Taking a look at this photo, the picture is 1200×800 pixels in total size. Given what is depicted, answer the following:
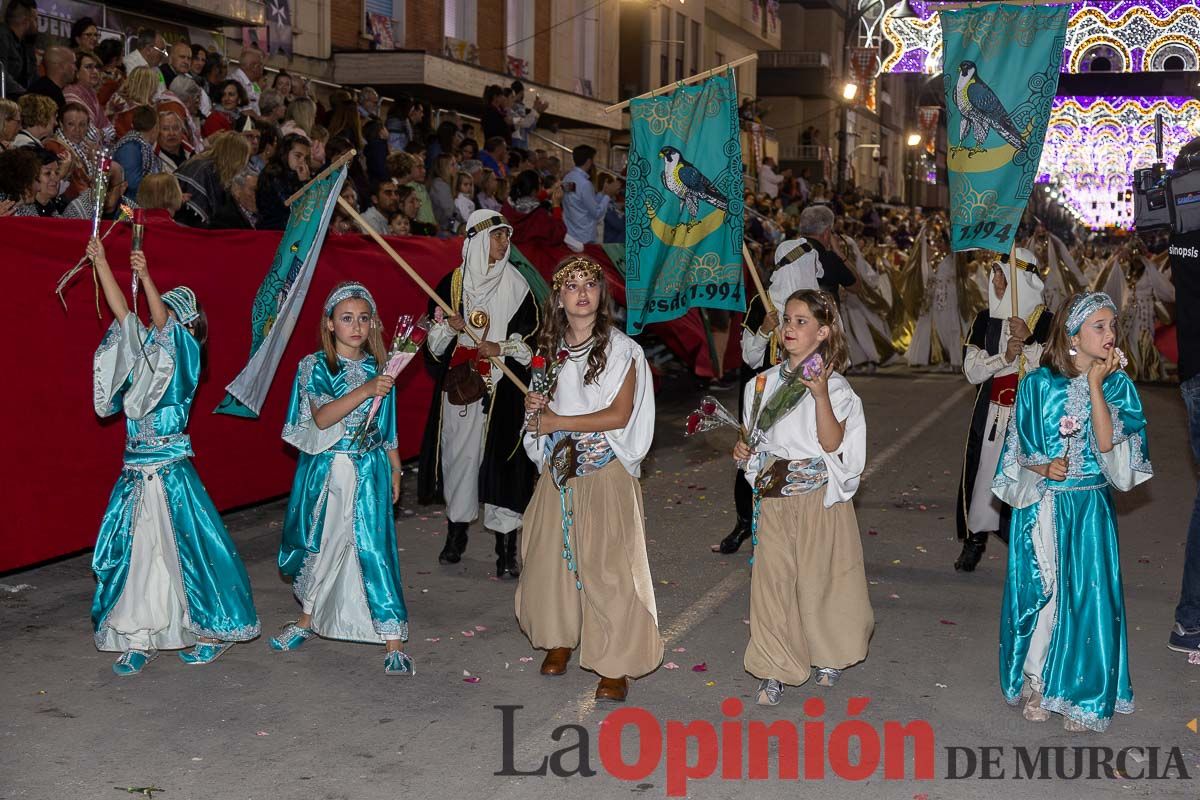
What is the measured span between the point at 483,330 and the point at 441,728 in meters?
3.02

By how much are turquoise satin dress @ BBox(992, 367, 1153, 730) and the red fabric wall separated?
4.83m

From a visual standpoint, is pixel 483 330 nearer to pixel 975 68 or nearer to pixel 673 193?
pixel 673 193

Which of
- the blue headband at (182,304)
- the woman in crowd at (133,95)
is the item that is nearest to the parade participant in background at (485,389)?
the blue headband at (182,304)

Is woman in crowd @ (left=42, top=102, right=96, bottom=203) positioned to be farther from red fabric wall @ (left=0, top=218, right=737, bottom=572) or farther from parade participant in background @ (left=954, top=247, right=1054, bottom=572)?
parade participant in background @ (left=954, top=247, right=1054, bottom=572)

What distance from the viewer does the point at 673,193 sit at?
25.1 feet

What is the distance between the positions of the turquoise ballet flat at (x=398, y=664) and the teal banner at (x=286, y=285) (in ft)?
4.62

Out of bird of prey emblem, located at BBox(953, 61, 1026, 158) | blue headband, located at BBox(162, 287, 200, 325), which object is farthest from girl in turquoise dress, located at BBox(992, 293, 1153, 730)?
blue headband, located at BBox(162, 287, 200, 325)

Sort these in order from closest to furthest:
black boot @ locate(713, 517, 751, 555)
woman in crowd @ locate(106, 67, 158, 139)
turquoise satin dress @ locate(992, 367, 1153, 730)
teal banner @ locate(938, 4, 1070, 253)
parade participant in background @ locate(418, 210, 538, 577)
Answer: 1. turquoise satin dress @ locate(992, 367, 1153, 730)
2. teal banner @ locate(938, 4, 1070, 253)
3. parade participant in background @ locate(418, 210, 538, 577)
4. black boot @ locate(713, 517, 751, 555)
5. woman in crowd @ locate(106, 67, 158, 139)

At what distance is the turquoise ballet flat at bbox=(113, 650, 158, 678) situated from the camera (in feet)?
19.5

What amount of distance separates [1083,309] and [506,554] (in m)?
3.62

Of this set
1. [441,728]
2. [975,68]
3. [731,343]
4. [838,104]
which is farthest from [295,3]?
[838,104]

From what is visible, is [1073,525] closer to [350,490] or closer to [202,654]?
[350,490]

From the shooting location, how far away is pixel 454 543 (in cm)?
826

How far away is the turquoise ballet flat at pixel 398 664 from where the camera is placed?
6027 mm
